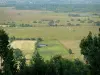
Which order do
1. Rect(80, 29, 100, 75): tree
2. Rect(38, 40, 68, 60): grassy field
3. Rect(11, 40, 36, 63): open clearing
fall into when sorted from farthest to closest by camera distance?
1. Rect(11, 40, 36, 63): open clearing
2. Rect(38, 40, 68, 60): grassy field
3. Rect(80, 29, 100, 75): tree

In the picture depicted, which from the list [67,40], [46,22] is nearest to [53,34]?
[67,40]

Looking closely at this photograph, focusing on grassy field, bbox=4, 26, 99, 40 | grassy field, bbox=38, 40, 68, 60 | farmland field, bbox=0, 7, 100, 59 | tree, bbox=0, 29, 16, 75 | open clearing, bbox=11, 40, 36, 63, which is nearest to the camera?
tree, bbox=0, 29, 16, 75

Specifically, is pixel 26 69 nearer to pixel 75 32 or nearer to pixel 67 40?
pixel 67 40

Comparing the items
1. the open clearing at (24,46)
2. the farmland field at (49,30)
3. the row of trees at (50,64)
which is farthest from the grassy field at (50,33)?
the row of trees at (50,64)

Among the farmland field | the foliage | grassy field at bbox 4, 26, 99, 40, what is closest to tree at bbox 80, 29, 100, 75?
the foliage

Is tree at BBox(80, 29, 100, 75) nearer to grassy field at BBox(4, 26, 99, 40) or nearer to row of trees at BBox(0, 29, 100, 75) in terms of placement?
row of trees at BBox(0, 29, 100, 75)

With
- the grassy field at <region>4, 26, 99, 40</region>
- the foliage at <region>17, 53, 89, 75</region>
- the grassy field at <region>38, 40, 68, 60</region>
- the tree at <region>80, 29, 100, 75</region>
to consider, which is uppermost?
the tree at <region>80, 29, 100, 75</region>

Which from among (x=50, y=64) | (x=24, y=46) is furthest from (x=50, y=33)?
(x=50, y=64)

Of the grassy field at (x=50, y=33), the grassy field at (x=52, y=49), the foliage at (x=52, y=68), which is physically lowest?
the grassy field at (x=50, y=33)

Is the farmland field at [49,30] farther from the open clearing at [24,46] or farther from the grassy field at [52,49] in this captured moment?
the open clearing at [24,46]

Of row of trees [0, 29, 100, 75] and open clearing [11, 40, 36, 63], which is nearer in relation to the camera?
row of trees [0, 29, 100, 75]

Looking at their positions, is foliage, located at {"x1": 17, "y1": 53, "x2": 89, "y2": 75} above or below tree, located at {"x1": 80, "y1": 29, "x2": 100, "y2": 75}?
below
